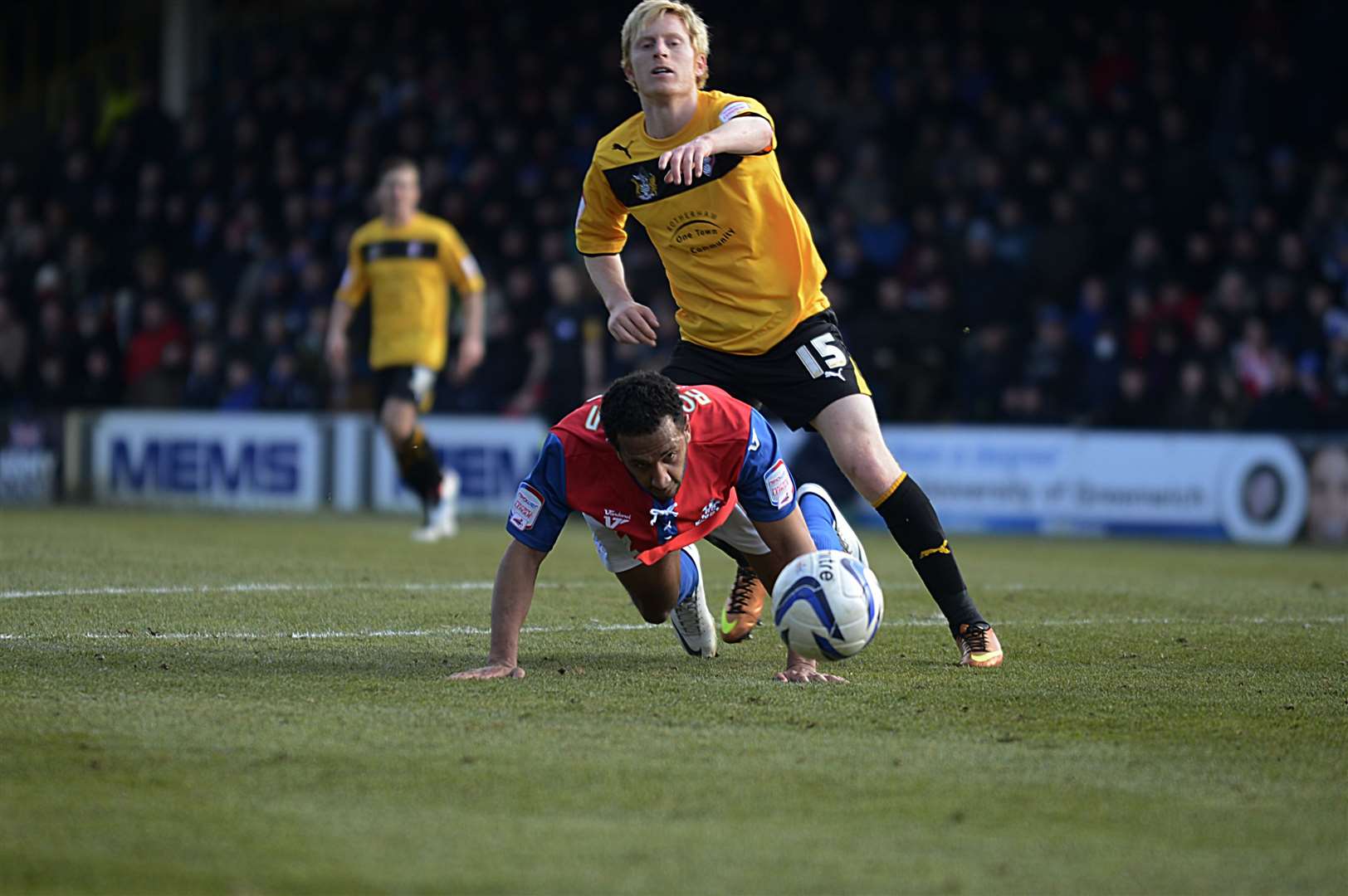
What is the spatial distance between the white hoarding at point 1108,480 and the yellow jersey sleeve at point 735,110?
29.5 ft

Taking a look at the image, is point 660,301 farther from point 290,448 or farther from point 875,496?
point 875,496

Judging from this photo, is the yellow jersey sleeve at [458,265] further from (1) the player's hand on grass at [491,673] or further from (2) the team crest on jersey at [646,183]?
(1) the player's hand on grass at [491,673]

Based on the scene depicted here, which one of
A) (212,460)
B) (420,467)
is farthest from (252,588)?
(212,460)

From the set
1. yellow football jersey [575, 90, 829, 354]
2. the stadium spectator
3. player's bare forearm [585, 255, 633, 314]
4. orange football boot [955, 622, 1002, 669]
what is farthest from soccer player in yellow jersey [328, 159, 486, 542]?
the stadium spectator

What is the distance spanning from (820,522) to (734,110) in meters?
1.40

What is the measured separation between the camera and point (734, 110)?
6.05m

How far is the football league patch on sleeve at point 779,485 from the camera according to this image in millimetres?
5488

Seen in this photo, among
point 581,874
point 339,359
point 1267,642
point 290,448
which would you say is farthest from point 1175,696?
point 290,448

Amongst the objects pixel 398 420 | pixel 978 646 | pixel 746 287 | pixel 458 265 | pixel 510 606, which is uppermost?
pixel 458 265

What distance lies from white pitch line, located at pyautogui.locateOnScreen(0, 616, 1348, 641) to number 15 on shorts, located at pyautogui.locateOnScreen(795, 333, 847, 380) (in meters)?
1.41

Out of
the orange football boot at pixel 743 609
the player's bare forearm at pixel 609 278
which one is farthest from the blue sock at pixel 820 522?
the player's bare forearm at pixel 609 278

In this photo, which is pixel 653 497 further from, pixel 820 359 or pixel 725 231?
pixel 725 231

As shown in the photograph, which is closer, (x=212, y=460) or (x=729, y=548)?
(x=729, y=548)

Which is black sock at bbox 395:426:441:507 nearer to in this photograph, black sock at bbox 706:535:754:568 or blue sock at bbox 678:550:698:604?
black sock at bbox 706:535:754:568
